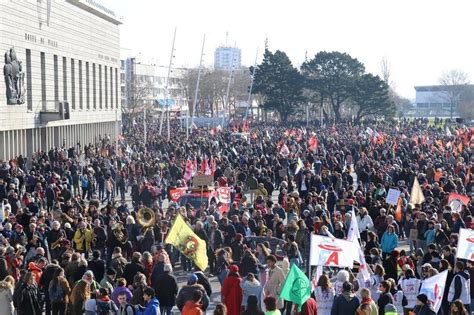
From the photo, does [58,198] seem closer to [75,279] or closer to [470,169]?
[75,279]

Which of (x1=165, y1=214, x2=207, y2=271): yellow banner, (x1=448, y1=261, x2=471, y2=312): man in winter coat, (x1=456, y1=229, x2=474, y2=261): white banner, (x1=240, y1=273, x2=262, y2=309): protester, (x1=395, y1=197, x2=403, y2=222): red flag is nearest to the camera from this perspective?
(x1=240, y1=273, x2=262, y2=309): protester

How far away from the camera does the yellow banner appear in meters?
17.4

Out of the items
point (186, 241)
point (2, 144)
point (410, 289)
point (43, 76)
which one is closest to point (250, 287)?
point (410, 289)

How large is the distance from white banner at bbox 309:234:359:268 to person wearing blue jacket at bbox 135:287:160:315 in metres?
3.02

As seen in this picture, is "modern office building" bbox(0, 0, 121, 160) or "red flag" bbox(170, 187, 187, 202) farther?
"modern office building" bbox(0, 0, 121, 160)

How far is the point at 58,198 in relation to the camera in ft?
86.5

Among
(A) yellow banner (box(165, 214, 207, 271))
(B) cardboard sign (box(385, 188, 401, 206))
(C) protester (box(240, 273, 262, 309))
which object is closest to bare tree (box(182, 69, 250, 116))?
(B) cardboard sign (box(385, 188, 401, 206))

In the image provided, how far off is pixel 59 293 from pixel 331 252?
407 cm

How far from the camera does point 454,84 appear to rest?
6594 inches

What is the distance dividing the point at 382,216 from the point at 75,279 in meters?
8.44

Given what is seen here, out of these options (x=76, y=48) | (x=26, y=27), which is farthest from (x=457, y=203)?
(x=76, y=48)

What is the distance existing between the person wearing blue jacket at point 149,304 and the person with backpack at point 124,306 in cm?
8

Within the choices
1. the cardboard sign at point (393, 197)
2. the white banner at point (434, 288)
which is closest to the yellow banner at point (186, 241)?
the white banner at point (434, 288)

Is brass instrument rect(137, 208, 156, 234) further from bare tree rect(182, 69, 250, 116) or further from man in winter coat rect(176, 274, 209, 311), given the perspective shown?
bare tree rect(182, 69, 250, 116)
